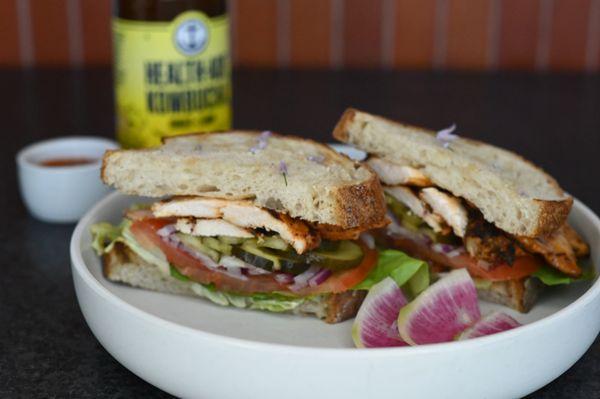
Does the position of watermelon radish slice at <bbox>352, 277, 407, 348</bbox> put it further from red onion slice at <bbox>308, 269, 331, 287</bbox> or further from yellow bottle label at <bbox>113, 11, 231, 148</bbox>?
yellow bottle label at <bbox>113, 11, 231, 148</bbox>

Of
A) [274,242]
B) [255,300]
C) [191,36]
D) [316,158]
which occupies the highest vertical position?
[191,36]

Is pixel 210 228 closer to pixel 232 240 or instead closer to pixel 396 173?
pixel 232 240

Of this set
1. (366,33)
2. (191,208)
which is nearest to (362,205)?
(191,208)

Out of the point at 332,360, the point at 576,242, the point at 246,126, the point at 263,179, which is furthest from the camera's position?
the point at 246,126

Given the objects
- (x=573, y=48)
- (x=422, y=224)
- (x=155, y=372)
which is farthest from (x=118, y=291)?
(x=573, y=48)

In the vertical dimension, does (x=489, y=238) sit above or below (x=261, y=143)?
below

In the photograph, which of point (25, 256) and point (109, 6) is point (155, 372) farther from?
point (109, 6)
